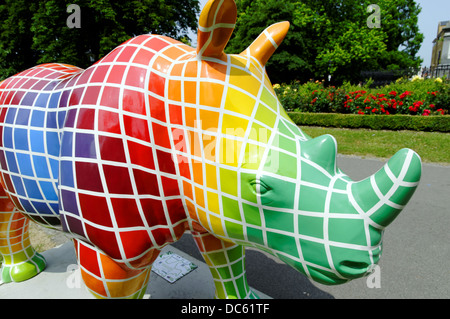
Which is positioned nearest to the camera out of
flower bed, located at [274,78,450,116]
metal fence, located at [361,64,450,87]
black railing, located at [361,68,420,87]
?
flower bed, located at [274,78,450,116]

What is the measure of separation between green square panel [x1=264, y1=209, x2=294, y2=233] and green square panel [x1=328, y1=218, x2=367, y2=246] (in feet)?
0.51

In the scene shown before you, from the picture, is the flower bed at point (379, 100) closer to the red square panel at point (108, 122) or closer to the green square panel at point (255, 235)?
the green square panel at point (255, 235)

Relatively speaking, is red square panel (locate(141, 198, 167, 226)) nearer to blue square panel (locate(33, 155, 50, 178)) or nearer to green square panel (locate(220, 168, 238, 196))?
green square panel (locate(220, 168, 238, 196))

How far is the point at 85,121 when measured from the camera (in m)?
1.36

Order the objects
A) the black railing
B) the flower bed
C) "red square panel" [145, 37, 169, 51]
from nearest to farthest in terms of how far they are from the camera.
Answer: "red square panel" [145, 37, 169, 51] < the flower bed < the black railing

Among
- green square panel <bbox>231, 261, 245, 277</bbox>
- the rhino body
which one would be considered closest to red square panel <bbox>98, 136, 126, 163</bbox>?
the rhino body

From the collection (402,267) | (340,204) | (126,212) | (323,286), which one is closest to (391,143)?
(402,267)

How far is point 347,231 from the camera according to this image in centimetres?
113

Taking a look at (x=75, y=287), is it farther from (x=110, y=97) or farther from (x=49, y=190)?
(x=110, y=97)

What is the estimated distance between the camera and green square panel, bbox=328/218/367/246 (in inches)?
43.8

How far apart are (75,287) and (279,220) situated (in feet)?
7.47

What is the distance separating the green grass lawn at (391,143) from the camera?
25.0 feet
